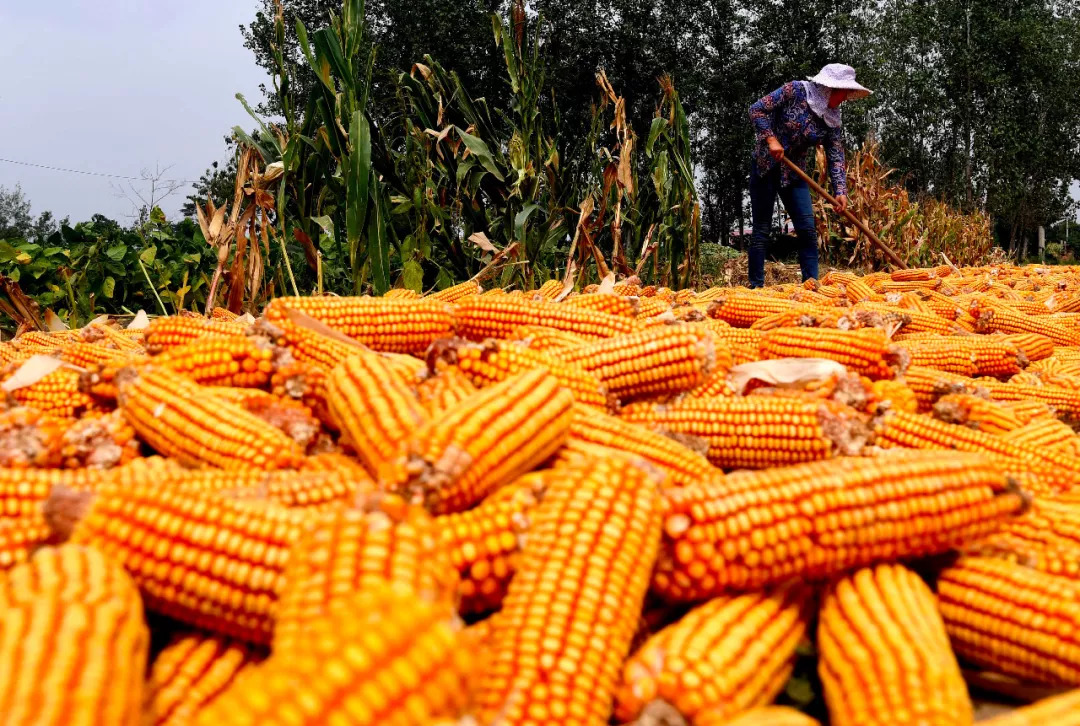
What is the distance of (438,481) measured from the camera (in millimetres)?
1781

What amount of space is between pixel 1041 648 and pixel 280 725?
1761mm

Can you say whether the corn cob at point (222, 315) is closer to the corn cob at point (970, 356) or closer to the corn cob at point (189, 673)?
the corn cob at point (189, 673)

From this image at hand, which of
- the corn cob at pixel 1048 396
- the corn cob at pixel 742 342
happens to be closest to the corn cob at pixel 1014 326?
the corn cob at pixel 1048 396

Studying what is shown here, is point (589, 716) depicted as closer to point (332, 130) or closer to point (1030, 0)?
point (332, 130)

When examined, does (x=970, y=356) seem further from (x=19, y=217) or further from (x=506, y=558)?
(x=19, y=217)

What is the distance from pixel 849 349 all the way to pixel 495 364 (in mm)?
2134

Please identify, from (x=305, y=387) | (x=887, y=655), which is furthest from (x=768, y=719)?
(x=305, y=387)

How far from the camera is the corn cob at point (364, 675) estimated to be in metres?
1.03

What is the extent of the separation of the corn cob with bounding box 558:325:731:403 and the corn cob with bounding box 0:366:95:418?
2.12 meters

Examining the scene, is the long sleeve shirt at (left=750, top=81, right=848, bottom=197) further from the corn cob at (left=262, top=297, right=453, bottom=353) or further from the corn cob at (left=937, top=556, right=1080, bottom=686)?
the corn cob at (left=937, top=556, right=1080, bottom=686)

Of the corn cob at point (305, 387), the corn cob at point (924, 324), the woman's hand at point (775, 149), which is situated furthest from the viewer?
the woman's hand at point (775, 149)

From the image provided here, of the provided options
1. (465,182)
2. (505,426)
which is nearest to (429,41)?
(465,182)

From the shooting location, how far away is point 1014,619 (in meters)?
1.78

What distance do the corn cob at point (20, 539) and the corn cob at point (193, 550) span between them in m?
0.18
